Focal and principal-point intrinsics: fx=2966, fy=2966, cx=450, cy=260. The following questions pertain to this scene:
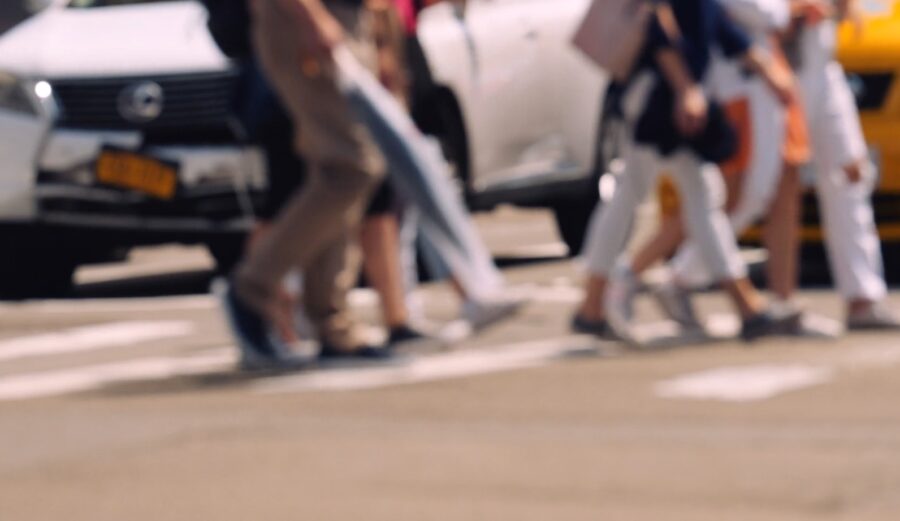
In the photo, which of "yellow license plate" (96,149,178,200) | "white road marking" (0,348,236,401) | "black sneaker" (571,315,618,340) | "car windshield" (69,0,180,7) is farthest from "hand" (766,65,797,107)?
"car windshield" (69,0,180,7)

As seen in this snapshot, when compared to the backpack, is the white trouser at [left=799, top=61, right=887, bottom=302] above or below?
below

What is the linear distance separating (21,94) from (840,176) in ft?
12.6

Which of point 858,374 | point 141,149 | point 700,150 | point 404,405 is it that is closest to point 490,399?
point 404,405

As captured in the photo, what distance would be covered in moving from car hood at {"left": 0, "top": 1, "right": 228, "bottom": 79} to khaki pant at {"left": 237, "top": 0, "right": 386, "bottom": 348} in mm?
3175

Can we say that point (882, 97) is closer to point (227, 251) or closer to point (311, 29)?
point (227, 251)

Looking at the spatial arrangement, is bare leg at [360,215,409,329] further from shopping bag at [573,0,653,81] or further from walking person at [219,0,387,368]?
shopping bag at [573,0,653,81]

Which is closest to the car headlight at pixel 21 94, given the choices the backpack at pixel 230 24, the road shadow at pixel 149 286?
the road shadow at pixel 149 286

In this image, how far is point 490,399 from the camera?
26.5 ft

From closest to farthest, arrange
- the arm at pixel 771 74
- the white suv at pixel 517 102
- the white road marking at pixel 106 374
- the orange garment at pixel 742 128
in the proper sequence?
the white road marking at pixel 106 374 < the arm at pixel 771 74 < the orange garment at pixel 742 128 < the white suv at pixel 517 102

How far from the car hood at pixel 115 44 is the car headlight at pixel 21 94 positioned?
0.14 ft

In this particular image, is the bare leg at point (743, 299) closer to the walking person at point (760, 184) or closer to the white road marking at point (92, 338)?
the walking person at point (760, 184)

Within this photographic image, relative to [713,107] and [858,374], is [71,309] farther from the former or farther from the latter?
[858,374]

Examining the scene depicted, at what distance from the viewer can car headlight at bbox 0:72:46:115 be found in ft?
40.7

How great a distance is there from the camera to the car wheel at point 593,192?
14203 mm
